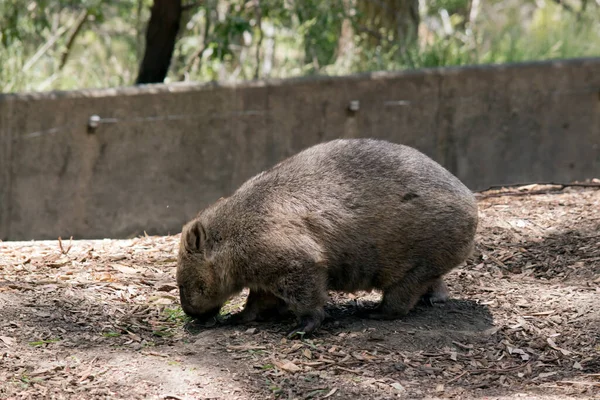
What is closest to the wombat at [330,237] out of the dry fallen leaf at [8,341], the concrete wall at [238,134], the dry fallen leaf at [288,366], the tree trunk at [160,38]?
the dry fallen leaf at [288,366]

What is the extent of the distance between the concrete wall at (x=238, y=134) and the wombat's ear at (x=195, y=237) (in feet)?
12.0

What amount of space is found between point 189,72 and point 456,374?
8047mm

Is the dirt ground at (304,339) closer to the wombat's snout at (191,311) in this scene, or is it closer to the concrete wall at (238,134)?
the wombat's snout at (191,311)

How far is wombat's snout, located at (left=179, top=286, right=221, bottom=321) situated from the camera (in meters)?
5.57

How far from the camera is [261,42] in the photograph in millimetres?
11703

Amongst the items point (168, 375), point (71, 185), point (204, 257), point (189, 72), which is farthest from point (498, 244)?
point (189, 72)

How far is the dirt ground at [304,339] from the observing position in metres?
4.58

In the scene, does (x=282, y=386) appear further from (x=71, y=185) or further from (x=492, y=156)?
(x=492, y=156)

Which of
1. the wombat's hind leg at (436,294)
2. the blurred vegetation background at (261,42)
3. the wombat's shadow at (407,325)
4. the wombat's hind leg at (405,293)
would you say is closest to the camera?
the wombat's shadow at (407,325)

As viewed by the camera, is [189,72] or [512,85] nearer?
[512,85]

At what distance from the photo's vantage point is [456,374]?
15.9 feet

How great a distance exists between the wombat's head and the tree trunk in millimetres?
5131

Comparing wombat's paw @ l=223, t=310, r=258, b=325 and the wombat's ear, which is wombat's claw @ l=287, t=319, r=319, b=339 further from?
the wombat's ear

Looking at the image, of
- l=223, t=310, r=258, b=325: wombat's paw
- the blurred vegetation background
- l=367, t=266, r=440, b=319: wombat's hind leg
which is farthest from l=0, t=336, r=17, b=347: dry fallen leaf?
the blurred vegetation background
